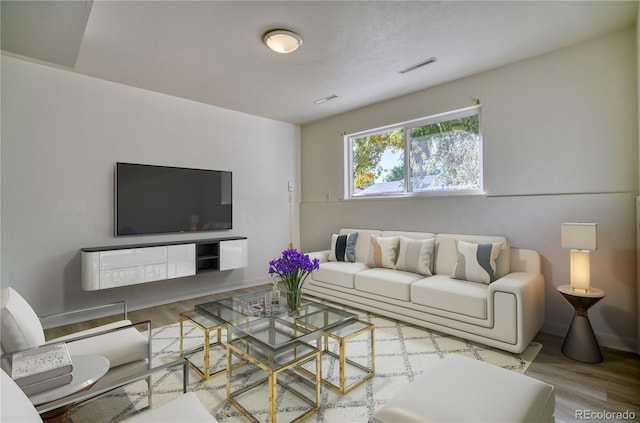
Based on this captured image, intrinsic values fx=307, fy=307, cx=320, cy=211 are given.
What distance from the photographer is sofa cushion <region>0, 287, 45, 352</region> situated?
60.2 inches

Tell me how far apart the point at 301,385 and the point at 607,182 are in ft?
10.0

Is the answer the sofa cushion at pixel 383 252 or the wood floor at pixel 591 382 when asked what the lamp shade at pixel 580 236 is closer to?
the wood floor at pixel 591 382

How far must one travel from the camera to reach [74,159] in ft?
11.0

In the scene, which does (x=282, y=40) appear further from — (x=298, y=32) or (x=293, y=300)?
(x=293, y=300)

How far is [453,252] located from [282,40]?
108 inches

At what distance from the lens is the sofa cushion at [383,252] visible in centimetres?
368

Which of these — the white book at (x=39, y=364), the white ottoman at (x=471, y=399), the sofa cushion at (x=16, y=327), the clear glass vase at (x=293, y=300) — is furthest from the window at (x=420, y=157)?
the sofa cushion at (x=16, y=327)

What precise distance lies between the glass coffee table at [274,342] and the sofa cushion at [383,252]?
142 centimetres

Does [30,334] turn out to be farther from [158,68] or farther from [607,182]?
[607,182]

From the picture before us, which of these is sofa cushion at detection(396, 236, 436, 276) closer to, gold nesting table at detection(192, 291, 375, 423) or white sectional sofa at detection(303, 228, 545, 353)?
white sectional sofa at detection(303, 228, 545, 353)

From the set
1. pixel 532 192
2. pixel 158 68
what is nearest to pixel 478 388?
pixel 532 192

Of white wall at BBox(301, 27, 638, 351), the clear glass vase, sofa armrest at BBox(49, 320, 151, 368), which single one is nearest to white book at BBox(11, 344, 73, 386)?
sofa armrest at BBox(49, 320, 151, 368)

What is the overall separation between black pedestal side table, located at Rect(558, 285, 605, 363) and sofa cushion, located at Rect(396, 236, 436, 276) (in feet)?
3.97

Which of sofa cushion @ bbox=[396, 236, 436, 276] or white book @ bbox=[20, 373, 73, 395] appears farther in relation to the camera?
sofa cushion @ bbox=[396, 236, 436, 276]
